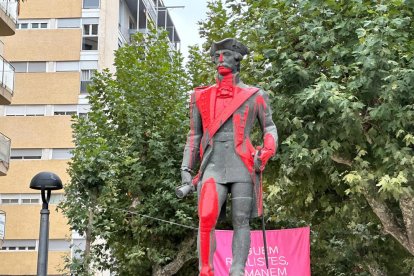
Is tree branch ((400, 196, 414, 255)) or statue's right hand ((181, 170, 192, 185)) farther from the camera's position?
tree branch ((400, 196, 414, 255))

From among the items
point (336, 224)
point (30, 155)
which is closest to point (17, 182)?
point (30, 155)

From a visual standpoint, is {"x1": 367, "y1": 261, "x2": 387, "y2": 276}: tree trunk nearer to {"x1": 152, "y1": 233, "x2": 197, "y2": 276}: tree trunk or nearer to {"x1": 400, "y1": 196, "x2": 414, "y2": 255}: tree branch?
{"x1": 152, "y1": 233, "x2": 197, "y2": 276}: tree trunk

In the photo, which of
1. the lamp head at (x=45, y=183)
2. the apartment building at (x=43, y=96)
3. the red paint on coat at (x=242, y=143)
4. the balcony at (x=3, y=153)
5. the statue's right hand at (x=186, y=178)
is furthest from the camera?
the apartment building at (x=43, y=96)

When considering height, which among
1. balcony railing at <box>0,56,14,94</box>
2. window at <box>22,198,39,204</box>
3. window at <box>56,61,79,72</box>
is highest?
window at <box>56,61,79,72</box>

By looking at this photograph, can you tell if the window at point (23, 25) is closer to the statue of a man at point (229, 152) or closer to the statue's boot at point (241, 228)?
the statue of a man at point (229, 152)

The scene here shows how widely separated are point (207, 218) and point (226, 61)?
5.82 feet

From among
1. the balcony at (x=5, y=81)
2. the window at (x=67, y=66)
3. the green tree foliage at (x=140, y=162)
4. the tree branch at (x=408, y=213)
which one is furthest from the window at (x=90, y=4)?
the tree branch at (x=408, y=213)

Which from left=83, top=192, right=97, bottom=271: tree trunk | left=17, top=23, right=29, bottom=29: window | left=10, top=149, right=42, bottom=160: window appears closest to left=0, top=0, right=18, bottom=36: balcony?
left=83, top=192, right=97, bottom=271: tree trunk

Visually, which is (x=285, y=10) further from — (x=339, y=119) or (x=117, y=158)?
(x=117, y=158)

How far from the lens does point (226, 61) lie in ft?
31.3

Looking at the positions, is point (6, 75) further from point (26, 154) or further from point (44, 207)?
point (44, 207)

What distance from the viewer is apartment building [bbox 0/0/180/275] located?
144 ft

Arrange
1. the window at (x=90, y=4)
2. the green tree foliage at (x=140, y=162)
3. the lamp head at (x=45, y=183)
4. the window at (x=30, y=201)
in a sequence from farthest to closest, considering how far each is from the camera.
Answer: the window at (x=90, y=4)
the window at (x=30, y=201)
the green tree foliage at (x=140, y=162)
the lamp head at (x=45, y=183)

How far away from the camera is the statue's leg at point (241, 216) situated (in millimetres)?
9242
